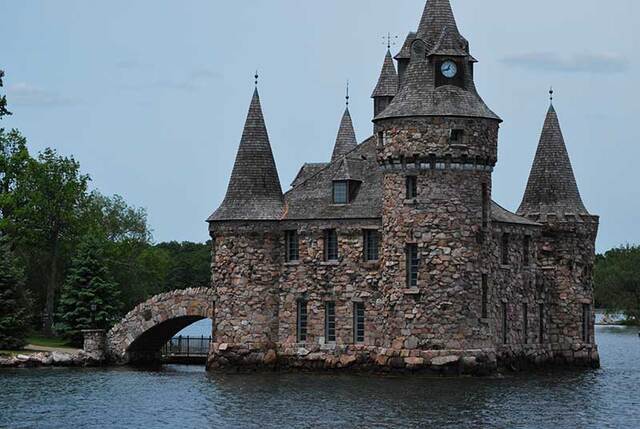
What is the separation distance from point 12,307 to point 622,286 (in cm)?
8429

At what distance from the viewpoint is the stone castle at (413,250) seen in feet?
222

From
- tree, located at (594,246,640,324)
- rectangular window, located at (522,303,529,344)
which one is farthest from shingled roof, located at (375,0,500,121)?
tree, located at (594,246,640,324)

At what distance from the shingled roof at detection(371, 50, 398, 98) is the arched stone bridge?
13.7 meters

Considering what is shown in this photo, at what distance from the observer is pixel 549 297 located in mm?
76562

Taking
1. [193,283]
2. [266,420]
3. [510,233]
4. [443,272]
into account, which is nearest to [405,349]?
[443,272]

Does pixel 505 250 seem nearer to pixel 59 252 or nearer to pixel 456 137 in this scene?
pixel 456 137

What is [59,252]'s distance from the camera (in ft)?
327

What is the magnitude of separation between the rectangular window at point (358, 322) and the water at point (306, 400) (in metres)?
1.95

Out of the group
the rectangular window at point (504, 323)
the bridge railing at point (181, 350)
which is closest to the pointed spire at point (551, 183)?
the rectangular window at point (504, 323)

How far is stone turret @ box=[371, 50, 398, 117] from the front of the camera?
8081 cm

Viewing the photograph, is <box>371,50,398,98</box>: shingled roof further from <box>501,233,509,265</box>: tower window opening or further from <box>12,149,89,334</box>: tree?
<box>12,149,89,334</box>: tree

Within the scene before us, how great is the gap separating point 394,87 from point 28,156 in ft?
88.7

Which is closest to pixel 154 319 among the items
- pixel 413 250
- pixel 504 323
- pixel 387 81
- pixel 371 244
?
pixel 371 244

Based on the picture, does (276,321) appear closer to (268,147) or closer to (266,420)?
(268,147)
